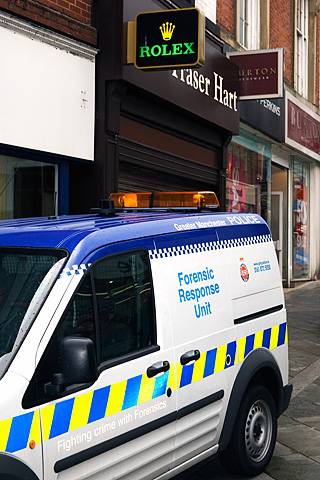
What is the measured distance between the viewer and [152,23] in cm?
878

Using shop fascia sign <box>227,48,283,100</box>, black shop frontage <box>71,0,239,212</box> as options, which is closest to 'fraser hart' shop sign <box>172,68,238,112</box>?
black shop frontage <box>71,0,239,212</box>

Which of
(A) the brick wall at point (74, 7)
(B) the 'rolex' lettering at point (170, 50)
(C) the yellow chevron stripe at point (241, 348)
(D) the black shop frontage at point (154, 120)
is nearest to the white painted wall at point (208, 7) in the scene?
(D) the black shop frontage at point (154, 120)

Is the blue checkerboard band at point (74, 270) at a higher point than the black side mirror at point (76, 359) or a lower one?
higher

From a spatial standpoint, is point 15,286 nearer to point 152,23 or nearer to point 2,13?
point 2,13

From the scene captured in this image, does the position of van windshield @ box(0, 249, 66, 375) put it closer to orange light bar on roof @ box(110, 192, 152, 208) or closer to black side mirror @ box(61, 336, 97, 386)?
black side mirror @ box(61, 336, 97, 386)

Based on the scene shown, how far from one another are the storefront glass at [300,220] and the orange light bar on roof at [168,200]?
45.9ft

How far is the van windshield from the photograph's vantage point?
308 cm

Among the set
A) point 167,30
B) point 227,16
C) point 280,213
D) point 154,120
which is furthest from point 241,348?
point 280,213

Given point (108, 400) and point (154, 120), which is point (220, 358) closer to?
point (108, 400)

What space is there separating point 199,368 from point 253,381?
3.01 feet

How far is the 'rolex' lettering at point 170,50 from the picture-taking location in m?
8.70

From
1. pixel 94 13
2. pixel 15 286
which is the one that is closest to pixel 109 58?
pixel 94 13

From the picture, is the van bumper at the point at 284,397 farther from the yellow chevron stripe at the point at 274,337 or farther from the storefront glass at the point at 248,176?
the storefront glass at the point at 248,176

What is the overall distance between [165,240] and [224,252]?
27.9 inches
